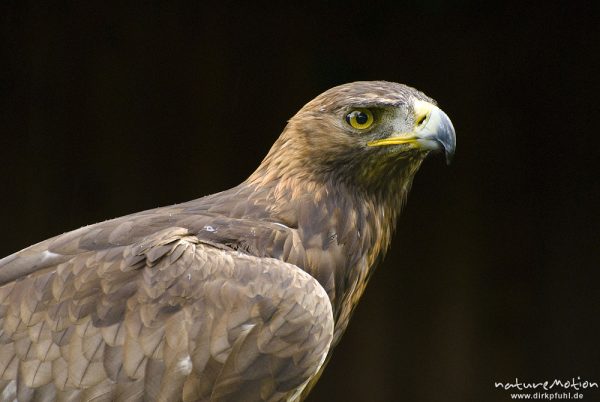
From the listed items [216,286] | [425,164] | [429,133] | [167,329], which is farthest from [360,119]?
[425,164]

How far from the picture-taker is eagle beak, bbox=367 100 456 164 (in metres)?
3.87

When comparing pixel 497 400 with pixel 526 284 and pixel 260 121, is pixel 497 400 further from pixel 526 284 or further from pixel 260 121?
pixel 260 121

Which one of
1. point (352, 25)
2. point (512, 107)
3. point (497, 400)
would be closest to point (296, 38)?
point (352, 25)

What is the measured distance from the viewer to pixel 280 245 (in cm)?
390

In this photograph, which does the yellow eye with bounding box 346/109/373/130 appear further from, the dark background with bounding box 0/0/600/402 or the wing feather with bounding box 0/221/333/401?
the dark background with bounding box 0/0/600/402

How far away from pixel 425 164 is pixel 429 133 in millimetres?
3299

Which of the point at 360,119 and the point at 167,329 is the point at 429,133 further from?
the point at 167,329

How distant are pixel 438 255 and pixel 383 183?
10.5ft

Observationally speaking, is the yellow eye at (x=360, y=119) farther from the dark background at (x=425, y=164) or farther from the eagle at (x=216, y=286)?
the dark background at (x=425, y=164)

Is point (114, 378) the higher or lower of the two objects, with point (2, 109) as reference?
lower

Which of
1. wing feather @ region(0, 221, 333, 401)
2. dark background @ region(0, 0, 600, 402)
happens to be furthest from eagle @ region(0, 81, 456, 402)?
dark background @ region(0, 0, 600, 402)

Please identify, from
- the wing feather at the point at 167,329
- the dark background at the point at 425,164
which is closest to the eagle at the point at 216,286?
the wing feather at the point at 167,329

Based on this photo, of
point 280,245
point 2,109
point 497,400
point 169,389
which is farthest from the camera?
point 497,400

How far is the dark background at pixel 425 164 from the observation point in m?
6.81
